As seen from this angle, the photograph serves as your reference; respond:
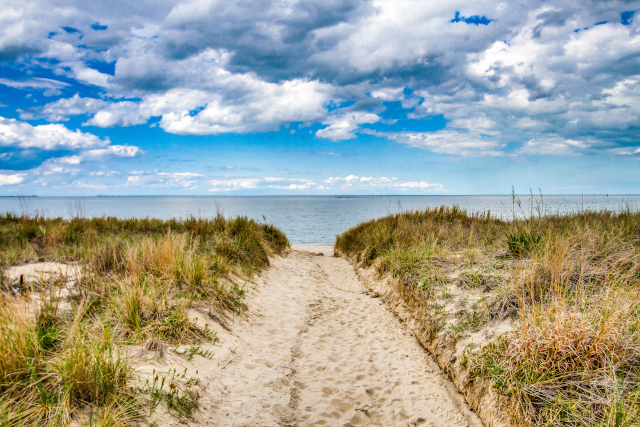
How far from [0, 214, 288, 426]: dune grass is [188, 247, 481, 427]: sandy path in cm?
55

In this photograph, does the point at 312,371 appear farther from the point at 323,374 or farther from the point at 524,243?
the point at 524,243

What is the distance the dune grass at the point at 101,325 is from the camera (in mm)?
3098

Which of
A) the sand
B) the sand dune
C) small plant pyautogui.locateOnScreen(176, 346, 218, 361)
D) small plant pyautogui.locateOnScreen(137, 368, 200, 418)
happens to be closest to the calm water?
the sand dune

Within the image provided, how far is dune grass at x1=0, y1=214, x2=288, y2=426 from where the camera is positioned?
122 inches

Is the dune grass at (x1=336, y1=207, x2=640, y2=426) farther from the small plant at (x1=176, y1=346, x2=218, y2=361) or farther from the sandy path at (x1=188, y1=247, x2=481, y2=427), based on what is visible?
the small plant at (x1=176, y1=346, x2=218, y2=361)

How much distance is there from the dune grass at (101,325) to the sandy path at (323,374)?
55 cm

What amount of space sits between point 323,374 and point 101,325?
3.20 m

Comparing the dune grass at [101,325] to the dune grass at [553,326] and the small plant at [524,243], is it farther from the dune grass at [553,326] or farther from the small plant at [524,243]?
the small plant at [524,243]

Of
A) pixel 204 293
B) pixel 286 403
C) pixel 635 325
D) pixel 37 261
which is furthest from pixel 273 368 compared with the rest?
pixel 37 261

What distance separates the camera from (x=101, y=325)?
4.15m

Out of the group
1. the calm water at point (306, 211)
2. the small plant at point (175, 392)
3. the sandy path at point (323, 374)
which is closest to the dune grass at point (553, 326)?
the sandy path at point (323, 374)

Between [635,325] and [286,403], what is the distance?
4284 mm

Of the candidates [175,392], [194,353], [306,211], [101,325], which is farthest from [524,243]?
[306,211]

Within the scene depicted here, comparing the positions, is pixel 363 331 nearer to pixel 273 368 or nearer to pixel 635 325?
pixel 273 368
